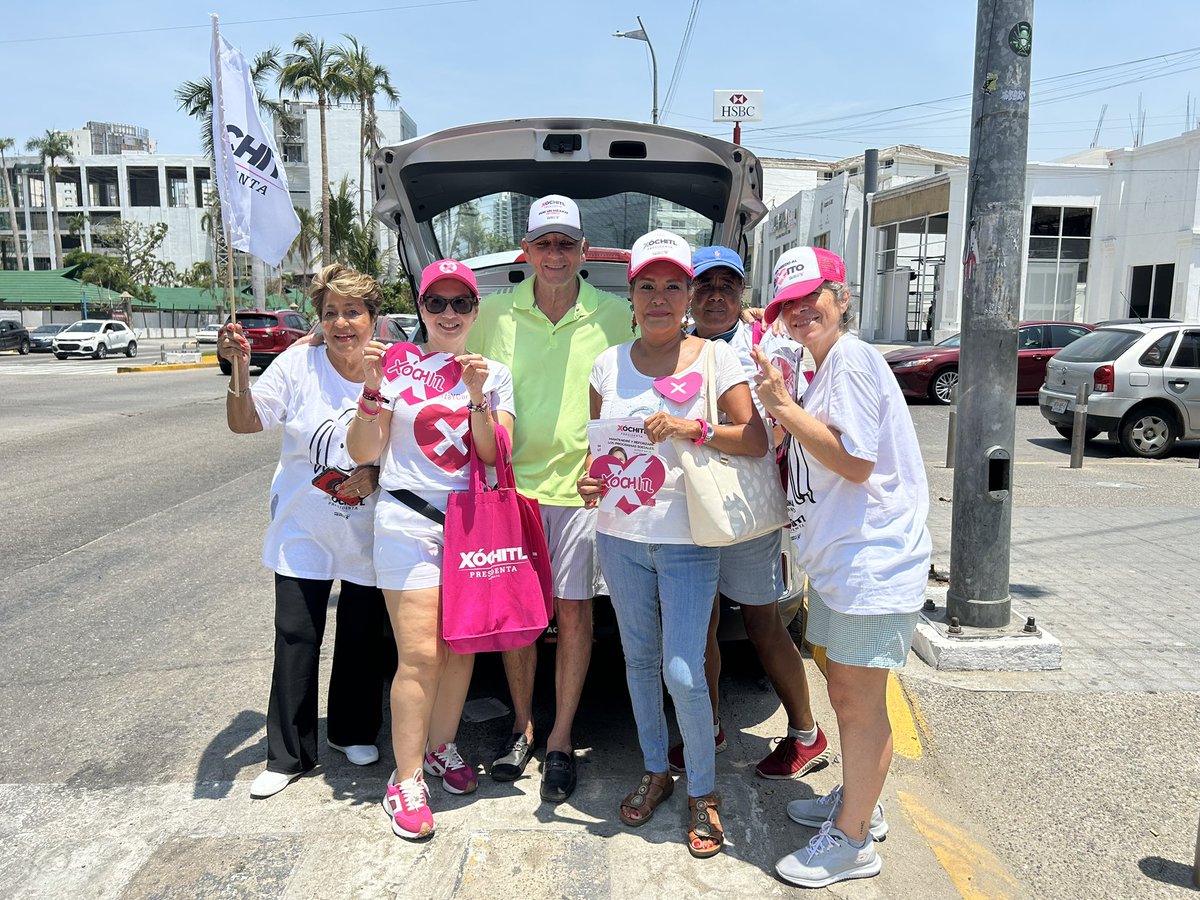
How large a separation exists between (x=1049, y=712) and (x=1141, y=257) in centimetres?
2619

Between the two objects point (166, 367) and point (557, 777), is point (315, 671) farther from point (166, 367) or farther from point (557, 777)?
point (166, 367)

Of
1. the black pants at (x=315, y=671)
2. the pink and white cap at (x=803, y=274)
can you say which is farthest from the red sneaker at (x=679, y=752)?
the pink and white cap at (x=803, y=274)

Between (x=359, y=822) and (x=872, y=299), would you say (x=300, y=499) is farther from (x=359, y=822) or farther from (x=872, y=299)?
(x=872, y=299)

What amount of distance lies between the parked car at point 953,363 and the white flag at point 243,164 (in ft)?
43.1

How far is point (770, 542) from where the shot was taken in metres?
3.22

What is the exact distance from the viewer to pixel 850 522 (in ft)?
8.82

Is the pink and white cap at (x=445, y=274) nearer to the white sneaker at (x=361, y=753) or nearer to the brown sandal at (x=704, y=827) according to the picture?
the white sneaker at (x=361, y=753)

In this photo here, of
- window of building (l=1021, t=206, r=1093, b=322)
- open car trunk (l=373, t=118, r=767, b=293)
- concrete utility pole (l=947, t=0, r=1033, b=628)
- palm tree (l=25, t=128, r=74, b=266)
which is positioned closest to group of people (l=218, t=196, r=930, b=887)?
open car trunk (l=373, t=118, r=767, b=293)

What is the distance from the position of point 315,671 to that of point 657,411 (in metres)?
1.69

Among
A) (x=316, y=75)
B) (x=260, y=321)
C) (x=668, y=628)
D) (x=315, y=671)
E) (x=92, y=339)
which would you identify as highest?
(x=316, y=75)

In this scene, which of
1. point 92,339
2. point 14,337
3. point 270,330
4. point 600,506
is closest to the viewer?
point 600,506

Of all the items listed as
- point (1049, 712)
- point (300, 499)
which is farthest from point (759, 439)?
point (1049, 712)

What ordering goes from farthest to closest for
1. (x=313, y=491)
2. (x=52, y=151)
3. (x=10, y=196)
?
(x=10, y=196) → (x=52, y=151) → (x=313, y=491)

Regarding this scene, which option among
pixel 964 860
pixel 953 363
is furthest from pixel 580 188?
pixel 953 363
